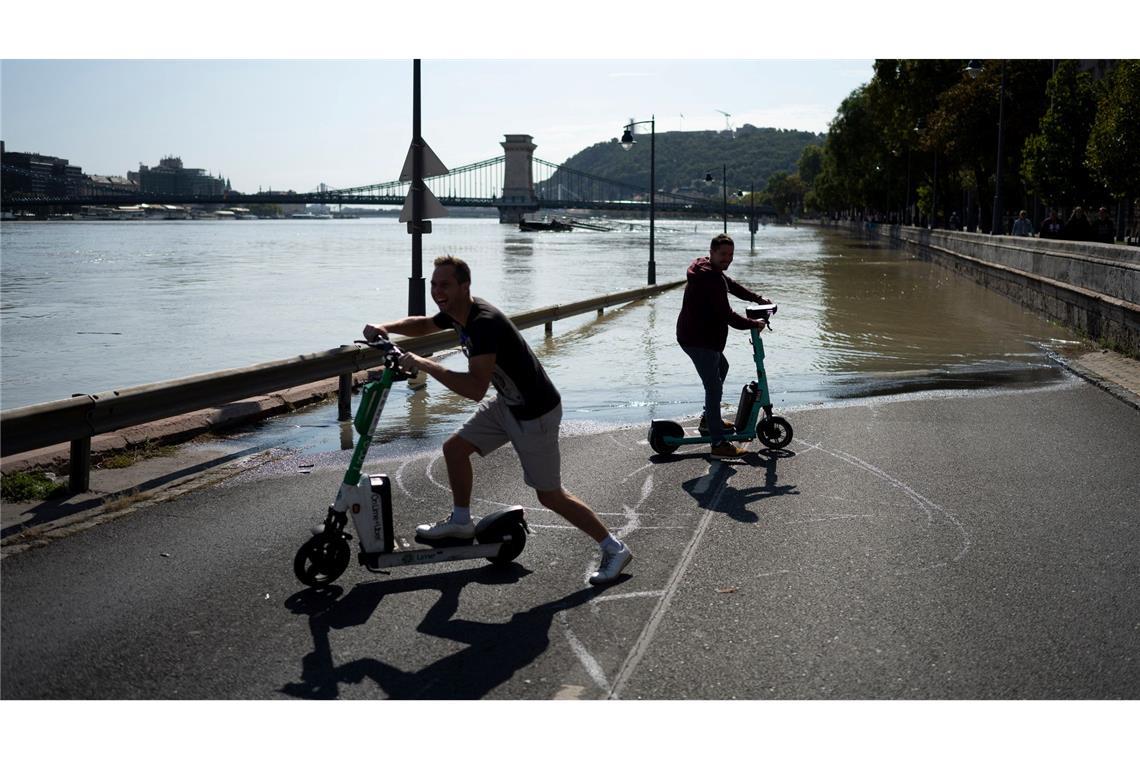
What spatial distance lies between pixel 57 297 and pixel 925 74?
152ft

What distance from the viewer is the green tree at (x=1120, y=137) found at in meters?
33.6

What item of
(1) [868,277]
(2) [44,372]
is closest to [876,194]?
(1) [868,277]

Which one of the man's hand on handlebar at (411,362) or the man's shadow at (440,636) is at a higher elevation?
the man's hand on handlebar at (411,362)

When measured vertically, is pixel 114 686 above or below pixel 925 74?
below

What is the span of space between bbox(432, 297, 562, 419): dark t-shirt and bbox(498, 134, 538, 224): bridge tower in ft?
521

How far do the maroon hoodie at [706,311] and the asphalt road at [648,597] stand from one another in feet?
3.40

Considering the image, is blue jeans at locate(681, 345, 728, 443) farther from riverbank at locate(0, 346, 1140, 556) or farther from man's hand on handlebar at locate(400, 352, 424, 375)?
man's hand on handlebar at locate(400, 352, 424, 375)

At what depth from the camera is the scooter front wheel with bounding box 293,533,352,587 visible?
18.8 ft

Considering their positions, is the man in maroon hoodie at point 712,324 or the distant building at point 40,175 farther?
the distant building at point 40,175

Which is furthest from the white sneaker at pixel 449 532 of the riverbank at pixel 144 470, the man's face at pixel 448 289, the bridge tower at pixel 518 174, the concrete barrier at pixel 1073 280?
the bridge tower at pixel 518 174

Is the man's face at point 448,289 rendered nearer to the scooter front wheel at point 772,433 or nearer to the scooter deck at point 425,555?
the scooter deck at point 425,555

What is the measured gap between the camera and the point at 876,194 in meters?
113

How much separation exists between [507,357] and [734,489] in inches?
120

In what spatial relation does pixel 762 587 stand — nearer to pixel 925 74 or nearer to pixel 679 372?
pixel 679 372
